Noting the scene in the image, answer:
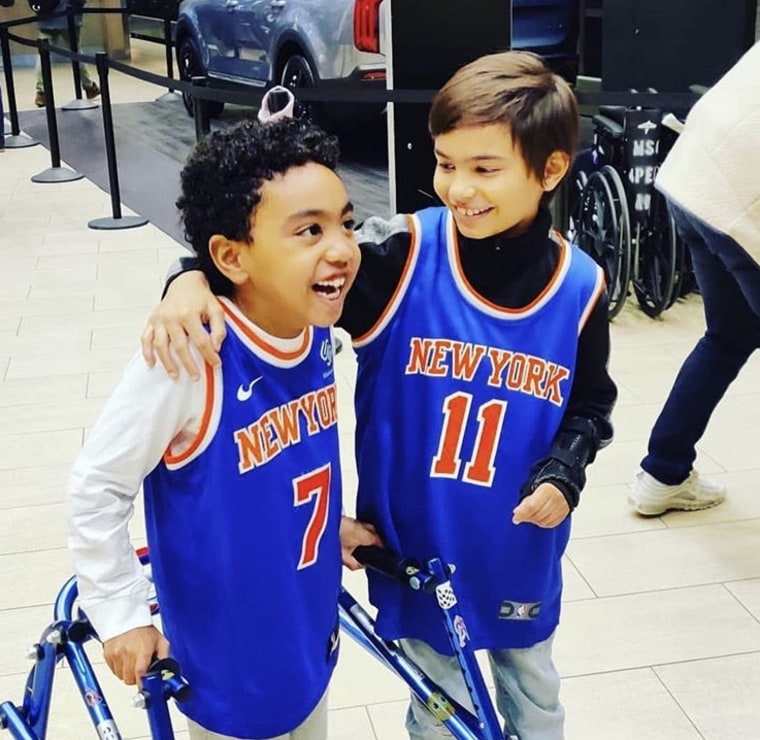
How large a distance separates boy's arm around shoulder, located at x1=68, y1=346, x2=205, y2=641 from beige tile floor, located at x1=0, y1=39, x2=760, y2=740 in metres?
0.96

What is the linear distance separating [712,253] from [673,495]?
72 centimetres

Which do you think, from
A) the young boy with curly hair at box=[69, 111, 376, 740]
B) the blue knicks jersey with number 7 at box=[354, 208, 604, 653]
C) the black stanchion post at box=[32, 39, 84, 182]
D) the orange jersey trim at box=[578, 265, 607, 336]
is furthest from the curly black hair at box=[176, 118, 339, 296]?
the black stanchion post at box=[32, 39, 84, 182]

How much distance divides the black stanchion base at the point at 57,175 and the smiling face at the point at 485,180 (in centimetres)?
601

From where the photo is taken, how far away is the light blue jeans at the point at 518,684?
5.09 ft

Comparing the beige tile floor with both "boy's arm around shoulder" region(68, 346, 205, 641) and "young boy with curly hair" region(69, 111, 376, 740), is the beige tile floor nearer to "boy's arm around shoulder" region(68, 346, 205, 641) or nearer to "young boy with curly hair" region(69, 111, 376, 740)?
"young boy with curly hair" region(69, 111, 376, 740)

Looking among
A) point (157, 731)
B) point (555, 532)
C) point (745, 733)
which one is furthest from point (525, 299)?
point (745, 733)

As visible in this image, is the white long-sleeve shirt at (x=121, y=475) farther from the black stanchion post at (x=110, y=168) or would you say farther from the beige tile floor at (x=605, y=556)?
the black stanchion post at (x=110, y=168)

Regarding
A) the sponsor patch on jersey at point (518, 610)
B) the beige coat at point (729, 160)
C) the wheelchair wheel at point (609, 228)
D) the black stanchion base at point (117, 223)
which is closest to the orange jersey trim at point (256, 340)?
the sponsor patch on jersey at point (518, 610)

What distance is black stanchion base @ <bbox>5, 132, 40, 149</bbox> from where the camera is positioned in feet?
26.3

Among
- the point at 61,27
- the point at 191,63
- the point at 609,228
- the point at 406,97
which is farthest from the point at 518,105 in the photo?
the point at 61,27

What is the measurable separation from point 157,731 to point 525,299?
664mm

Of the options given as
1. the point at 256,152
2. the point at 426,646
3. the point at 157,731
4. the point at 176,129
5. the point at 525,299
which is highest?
the point at 256,152

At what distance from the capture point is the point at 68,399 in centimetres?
362

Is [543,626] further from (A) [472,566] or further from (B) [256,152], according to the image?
(B) [256,152]
